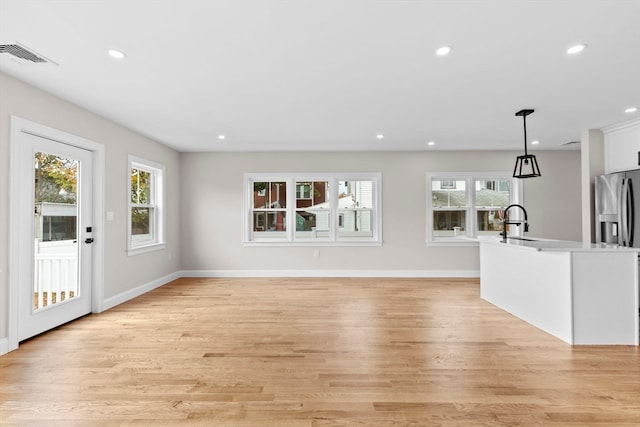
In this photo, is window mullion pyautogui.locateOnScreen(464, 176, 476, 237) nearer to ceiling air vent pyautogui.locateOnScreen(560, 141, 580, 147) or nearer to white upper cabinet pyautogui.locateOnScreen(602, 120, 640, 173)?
ceiling air vent pyautogui.locateOnScreen(560, 141, 580, 147)

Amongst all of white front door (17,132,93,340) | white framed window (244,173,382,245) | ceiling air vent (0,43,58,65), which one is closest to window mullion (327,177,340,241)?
white framed window (244,173,382,245)

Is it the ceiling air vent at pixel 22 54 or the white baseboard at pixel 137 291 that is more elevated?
the ceiling air vent at pixel 22 54

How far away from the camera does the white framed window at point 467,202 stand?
641 centimetres

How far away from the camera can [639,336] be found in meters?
3.06

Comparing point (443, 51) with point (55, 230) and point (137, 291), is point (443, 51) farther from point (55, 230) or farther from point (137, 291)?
point (137, 291)

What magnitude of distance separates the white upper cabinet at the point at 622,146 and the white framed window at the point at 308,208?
3.65 m

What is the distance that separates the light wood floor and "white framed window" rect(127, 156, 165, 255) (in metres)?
1.54

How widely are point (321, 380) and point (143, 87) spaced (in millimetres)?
3211

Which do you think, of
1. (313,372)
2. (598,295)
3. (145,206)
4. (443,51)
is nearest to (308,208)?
(145,206)

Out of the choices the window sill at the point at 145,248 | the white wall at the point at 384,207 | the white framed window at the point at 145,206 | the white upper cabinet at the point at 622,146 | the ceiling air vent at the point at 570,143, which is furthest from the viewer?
the white wall at the point at 384,207

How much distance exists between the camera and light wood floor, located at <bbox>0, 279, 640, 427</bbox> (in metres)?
2.02

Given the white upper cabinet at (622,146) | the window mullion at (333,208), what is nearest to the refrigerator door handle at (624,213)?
the white upper cabinet at (622,146)

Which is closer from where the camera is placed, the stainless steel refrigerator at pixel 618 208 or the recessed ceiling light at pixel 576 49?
the recessed ceiling light at pixel 576 49

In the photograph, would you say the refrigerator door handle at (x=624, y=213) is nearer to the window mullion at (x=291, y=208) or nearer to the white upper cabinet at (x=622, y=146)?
the white upper cabinet at (x=622, y=146)
